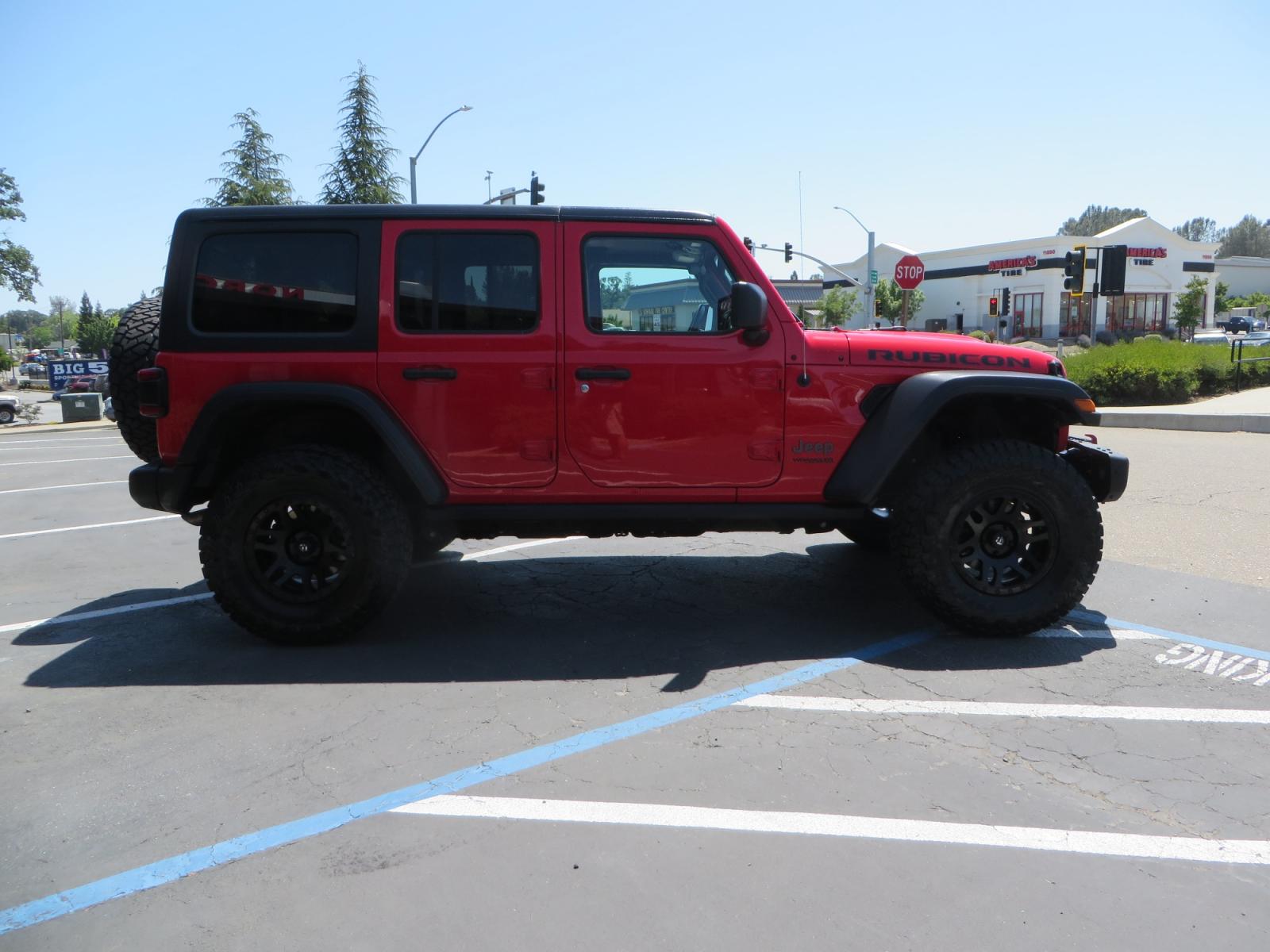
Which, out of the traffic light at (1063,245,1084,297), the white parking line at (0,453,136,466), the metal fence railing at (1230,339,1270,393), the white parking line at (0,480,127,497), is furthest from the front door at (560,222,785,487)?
the metal fence railing at (1230,339,1270,393)

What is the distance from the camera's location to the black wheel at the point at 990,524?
4582 millimetres

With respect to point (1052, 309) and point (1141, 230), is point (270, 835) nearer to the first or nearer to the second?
point (1052, 309)

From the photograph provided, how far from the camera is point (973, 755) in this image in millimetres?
3357

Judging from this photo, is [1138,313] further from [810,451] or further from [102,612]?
[102,612]

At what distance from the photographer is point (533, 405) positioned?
4.63m

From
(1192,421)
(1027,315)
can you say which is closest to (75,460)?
(1192,421)

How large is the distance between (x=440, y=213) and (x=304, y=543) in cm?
175

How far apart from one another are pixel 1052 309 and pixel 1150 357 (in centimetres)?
4524

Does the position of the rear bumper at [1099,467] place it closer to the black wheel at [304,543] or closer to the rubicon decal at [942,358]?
the rubicon decal at [942,358]

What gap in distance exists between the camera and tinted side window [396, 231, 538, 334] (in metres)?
4.64

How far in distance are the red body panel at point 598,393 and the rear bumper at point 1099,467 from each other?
0.75m

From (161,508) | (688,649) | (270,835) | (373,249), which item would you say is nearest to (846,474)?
(688,649)

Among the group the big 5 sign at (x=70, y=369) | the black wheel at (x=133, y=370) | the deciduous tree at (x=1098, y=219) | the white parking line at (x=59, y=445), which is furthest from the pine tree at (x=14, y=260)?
the deciduous tree at (x=1098, y=219)

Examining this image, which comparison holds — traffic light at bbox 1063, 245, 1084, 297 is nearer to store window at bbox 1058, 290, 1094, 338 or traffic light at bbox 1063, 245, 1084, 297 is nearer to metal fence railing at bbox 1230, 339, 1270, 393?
metal fence railing at bbox 1230, 339, 1270, 393
